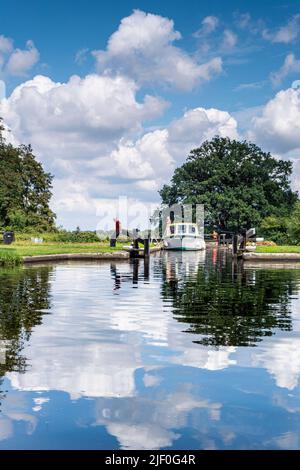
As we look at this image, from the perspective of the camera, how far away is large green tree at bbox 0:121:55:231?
6381 centimetres

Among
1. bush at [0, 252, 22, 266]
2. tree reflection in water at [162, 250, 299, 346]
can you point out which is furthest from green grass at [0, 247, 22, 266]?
tree reflection in water at [162, 250, 299, 346]

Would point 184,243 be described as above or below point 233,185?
below

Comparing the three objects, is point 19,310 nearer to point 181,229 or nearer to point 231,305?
point 231,305

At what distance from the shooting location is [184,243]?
5753 cm

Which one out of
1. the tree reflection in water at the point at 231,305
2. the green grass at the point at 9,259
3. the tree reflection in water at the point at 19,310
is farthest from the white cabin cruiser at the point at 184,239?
the tree reflection in water at the point at 19,310

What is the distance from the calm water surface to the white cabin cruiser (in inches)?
1635

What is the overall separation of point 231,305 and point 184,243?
140 feet

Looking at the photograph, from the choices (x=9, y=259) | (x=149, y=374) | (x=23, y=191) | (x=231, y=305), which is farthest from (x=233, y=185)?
(x=149, y=374)

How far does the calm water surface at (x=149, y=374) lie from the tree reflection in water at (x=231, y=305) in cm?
5

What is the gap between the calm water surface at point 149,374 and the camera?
219 inches

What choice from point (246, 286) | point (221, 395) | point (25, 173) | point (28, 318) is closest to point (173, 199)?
point (25, 173)

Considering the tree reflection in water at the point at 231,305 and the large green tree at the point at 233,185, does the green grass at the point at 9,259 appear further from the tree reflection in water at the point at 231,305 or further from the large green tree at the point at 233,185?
the large green tree at the point at 233,185
